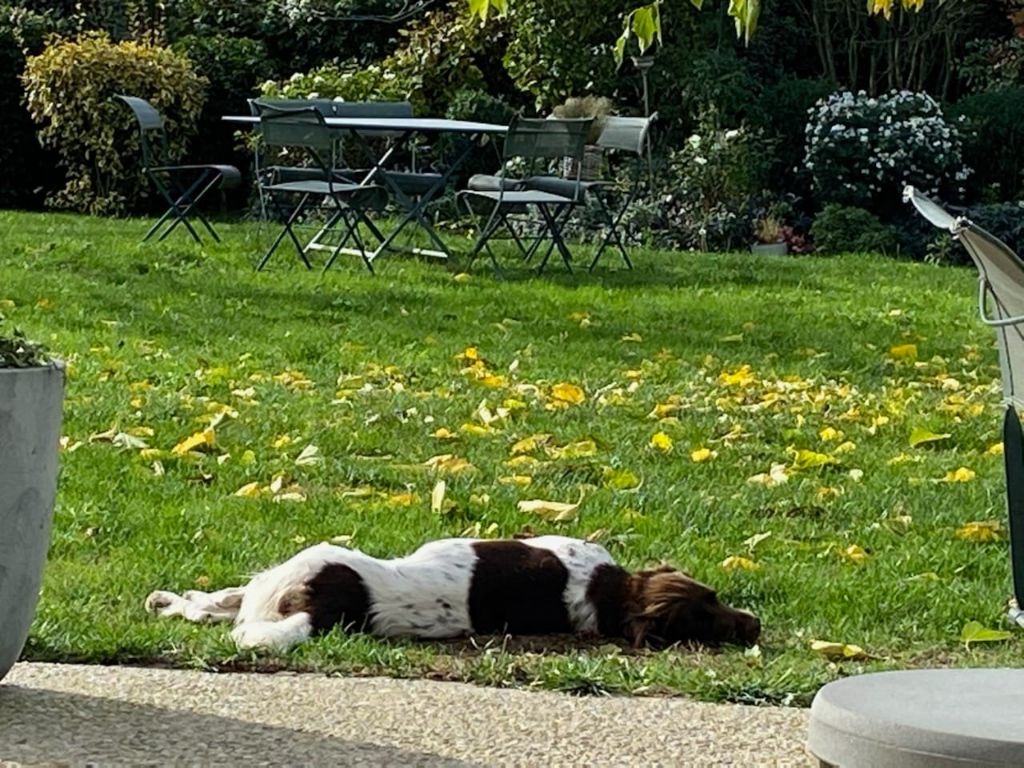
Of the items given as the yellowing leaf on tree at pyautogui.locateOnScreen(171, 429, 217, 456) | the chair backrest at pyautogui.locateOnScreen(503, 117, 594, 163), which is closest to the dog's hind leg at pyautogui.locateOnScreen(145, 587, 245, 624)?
the yellowing leaf on tree at pyautogui.locateOnScreen(171, 429, 217, 456)

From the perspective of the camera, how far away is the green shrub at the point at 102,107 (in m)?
17.5

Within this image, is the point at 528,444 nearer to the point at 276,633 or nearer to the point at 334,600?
the point at 334,600

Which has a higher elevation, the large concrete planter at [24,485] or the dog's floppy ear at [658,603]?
the large concrete planter at [24,485]

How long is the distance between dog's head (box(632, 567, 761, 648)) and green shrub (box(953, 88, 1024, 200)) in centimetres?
1372

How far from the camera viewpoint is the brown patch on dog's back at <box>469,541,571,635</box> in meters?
4.89

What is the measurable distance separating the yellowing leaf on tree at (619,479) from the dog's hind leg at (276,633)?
2097 millimetres

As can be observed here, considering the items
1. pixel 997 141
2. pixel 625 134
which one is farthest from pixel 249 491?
pixel 997 141

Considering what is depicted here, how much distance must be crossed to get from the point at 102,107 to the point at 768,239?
6168 mm

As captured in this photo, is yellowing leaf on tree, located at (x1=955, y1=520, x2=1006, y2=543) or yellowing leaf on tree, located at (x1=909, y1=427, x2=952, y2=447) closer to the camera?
yellowing leaf on tree, located at (x1=955, y1=520, x2=1006, y2=543)

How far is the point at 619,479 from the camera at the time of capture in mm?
6660

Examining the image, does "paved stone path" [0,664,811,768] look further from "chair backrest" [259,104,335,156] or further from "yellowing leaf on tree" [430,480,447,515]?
"chair backrest" [259,104,335,156]

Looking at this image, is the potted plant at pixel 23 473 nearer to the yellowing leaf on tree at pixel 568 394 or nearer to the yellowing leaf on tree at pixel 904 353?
the yellowing leaf on tree at pixel 568 394

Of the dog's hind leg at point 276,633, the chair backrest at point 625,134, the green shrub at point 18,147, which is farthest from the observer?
the green shrub at point 18,147

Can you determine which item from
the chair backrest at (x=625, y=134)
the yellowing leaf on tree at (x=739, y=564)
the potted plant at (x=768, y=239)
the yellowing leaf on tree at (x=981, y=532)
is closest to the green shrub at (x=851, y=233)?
the potted plant at (x=768, y=239)
